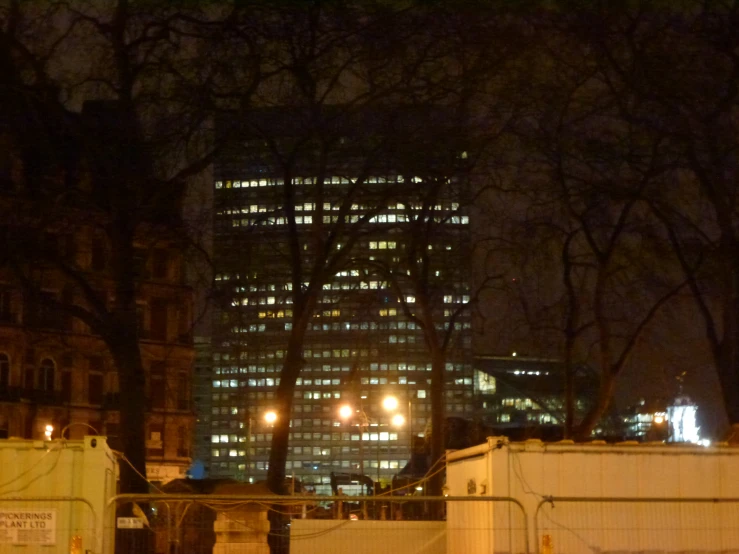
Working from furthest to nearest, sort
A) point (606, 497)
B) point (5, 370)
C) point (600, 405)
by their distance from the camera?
point (5, 370) → point (600, 405) → point (606, 497)

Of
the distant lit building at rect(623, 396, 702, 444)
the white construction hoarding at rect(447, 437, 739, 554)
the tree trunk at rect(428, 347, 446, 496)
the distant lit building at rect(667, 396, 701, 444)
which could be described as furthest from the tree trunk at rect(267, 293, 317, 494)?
the distant lit building at rect(667, 396, 701, 444)

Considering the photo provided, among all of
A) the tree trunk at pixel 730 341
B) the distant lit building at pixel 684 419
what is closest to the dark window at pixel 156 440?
the distant lit building at pixel 684 419

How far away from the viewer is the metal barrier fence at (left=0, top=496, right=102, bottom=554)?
13984 mm

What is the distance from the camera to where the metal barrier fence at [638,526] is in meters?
14.8

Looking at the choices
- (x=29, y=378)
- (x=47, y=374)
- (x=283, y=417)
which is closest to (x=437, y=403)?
(x=283, y=417)

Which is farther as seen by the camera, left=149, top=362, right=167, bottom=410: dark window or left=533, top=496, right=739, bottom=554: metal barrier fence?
left=149, top=362, right=167, bottom=410: dark window

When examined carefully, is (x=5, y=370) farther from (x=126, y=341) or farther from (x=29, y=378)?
(x=126, y=341)

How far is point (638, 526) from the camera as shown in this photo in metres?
15.0

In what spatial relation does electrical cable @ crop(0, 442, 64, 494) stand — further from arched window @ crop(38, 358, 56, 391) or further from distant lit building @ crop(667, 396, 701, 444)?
arched window @ crop(38, 358, 56, 391)

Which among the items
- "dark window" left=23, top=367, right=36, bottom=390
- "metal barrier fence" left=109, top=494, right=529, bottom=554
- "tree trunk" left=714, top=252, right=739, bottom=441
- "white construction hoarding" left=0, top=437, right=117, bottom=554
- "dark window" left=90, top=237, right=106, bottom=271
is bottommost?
"metal barrier fence" left=109, top=494, right=529, bottom=554

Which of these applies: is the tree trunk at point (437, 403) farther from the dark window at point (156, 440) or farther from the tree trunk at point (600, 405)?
the dark window at point (156, 440)

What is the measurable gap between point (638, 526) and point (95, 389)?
5279cm

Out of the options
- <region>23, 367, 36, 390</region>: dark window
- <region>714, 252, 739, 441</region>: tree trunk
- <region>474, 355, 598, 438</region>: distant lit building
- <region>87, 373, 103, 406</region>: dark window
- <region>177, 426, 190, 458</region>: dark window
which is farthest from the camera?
<region>177, 426, 190, 458</region>: dark window

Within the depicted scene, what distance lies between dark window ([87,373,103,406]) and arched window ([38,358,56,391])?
225 centimetres
